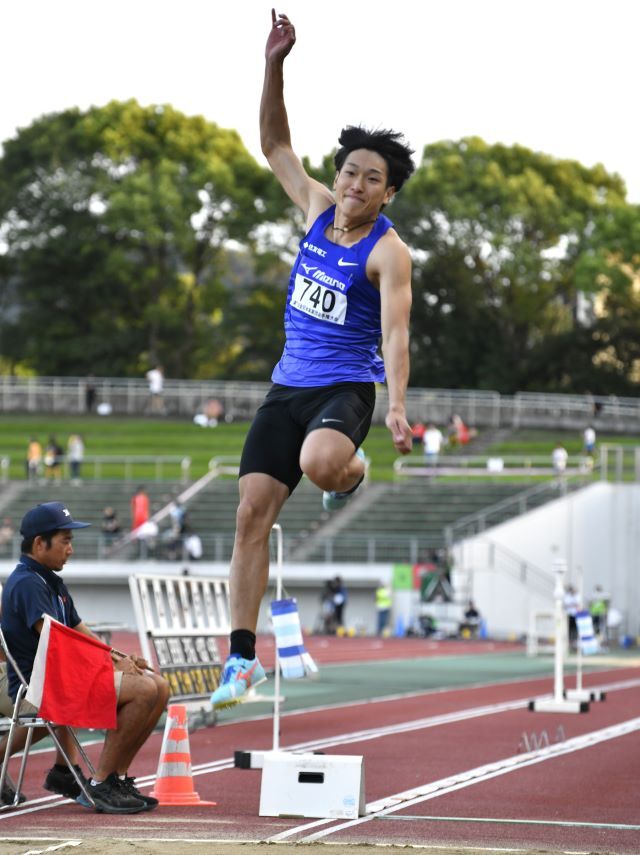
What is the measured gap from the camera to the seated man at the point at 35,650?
8211 mm

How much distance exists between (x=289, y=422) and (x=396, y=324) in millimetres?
599

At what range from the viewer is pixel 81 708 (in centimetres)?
809

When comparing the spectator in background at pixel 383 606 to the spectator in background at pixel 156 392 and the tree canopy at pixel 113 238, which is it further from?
the tree canopy at pixel 113 238

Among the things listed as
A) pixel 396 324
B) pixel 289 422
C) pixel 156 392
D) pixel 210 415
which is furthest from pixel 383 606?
pixel 396 324

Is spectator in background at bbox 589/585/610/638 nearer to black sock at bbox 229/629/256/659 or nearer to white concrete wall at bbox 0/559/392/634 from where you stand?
white concrete wall at bbox 0/559/392/634

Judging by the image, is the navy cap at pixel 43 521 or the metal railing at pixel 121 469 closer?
the navy cap at pixel 43 521

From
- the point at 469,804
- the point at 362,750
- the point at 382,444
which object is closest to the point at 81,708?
the point at 469,804

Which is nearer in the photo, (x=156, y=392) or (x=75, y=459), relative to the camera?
(x=75, y=459)

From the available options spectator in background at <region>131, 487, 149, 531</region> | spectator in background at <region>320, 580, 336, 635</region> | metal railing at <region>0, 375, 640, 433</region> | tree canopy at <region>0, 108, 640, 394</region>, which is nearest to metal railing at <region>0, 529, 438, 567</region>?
spectator in background at <region>131, 487, 149, 531</region>

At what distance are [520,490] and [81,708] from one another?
3345 cm

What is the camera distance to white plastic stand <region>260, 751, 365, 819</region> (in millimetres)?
7883

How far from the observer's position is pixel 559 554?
129 feet

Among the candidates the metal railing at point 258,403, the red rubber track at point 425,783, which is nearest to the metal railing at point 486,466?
the metal railing at point 258,403

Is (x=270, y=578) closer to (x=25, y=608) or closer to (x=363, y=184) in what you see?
(x=25, y=608)
